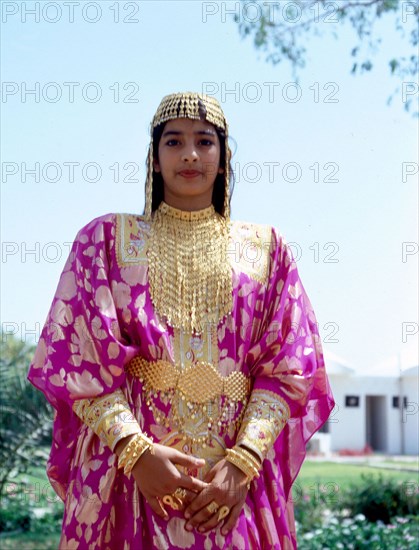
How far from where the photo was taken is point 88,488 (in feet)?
7.24

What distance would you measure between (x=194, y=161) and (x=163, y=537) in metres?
1.05

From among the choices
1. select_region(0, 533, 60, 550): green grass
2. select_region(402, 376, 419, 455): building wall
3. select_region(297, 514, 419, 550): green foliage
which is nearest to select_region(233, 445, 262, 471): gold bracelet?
select_region(297, 514, 419, 550): green foliage

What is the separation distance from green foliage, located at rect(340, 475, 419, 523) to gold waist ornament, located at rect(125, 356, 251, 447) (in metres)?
4.50

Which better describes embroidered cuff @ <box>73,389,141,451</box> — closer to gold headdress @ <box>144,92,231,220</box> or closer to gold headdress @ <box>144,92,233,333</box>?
gold headdress @ <box>144,92,233,333</box>

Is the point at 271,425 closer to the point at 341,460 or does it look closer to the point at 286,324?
the point at 286,324

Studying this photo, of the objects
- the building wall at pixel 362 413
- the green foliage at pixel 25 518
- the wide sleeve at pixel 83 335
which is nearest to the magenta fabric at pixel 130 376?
the wide sleeve at pixel 83 335

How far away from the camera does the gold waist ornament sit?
2.21 m

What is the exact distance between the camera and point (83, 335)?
7.32ft

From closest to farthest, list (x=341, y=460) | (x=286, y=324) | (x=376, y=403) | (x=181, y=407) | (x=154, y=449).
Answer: (x=154, y=449) < (x=181, y=407) < (x=286, y=324) < (x=341, y=460) < (x=376, y=403)

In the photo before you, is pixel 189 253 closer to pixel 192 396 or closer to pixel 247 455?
pixel 192 396

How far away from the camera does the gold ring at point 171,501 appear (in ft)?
6.92

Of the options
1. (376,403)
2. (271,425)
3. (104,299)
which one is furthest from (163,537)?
(376,403)

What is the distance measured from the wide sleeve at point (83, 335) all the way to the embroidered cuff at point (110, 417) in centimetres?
2

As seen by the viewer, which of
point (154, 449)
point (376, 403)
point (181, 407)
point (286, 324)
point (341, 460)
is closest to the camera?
point (154, 449)
